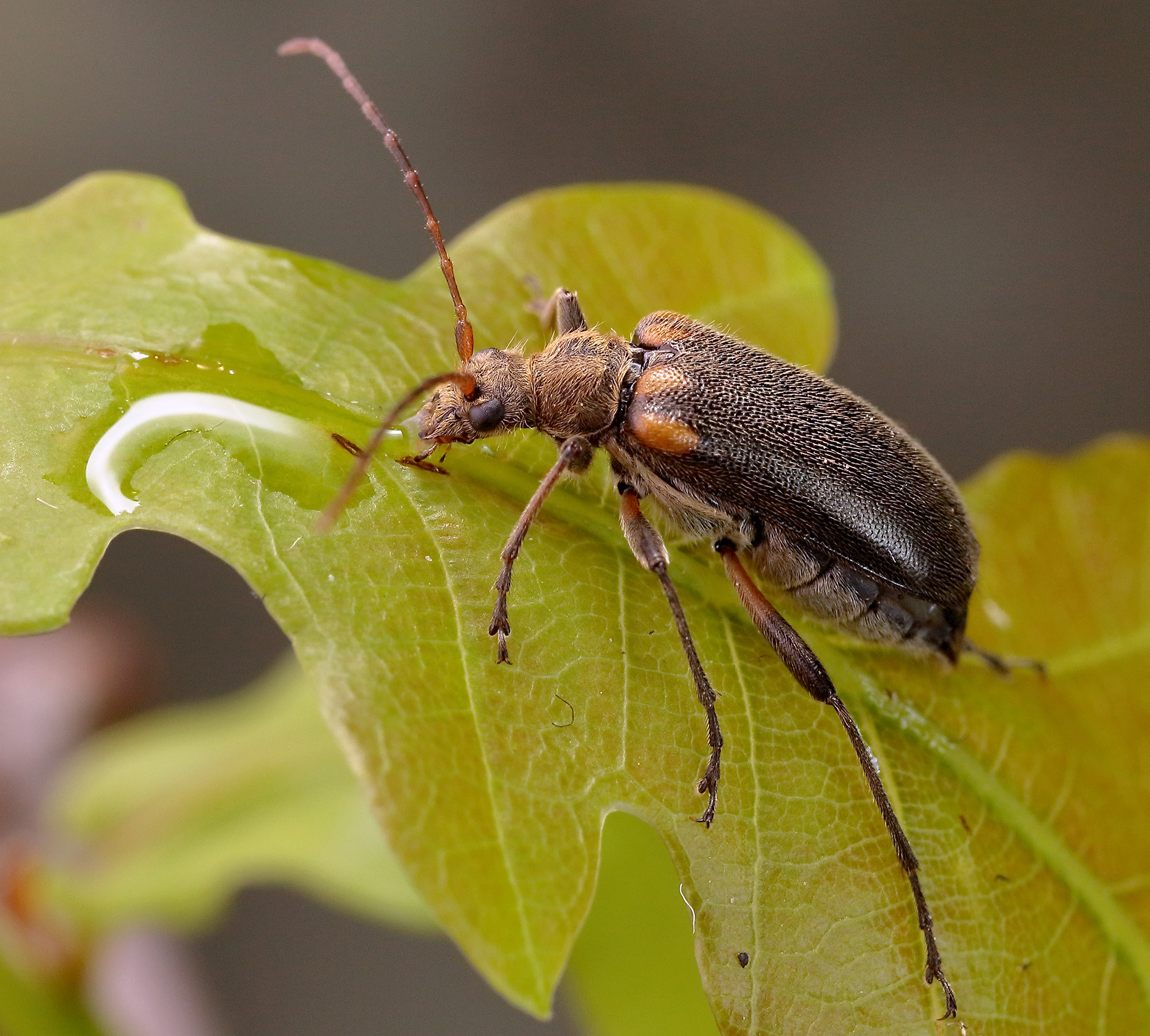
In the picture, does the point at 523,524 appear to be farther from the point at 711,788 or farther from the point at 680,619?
the point at 711,788

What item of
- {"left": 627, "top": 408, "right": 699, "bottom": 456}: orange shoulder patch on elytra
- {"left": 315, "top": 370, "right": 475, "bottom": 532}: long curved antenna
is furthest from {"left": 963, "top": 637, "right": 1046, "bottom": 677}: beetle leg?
{"left": 315, "top": 370, "right": 475, "bottom": 532}: long curved antenna

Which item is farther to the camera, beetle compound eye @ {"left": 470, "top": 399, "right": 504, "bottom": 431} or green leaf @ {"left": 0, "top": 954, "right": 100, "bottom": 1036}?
green leaf @ {"left": 0, "top": 954, "right": 100, "bottom": 1036}

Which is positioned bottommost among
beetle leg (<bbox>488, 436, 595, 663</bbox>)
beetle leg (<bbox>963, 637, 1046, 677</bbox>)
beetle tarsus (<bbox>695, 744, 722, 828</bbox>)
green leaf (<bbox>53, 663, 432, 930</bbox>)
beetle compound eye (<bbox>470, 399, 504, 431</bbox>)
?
green leaf (<bbox>53, 663, 432, 930</bbox>)

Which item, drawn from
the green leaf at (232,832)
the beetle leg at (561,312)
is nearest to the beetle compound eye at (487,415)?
the beetle leg at (561,312)

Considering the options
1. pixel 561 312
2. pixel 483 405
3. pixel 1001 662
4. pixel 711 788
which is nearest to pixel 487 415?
pixel 483 405

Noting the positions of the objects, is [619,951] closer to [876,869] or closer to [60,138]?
[876,869]

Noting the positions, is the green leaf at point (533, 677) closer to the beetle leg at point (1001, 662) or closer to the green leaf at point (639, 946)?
the beetle leg at point (1001, 662)

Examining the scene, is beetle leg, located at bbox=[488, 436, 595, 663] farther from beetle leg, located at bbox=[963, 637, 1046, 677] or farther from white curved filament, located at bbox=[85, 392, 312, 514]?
beetle leg, located at bbox=[963, 637, 1046, 677]

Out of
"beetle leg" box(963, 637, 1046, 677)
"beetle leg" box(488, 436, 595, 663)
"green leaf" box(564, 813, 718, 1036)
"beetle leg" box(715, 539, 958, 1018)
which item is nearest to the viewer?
"beetle leg" box(488, 436, 595, 663)
